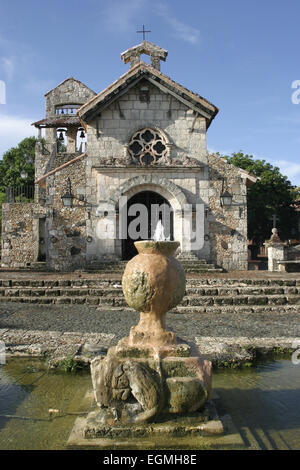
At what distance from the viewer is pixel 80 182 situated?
14.6m

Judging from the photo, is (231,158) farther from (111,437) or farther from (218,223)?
(111,437)

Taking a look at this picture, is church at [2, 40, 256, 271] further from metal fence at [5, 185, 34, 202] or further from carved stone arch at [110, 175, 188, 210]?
metal fence at [5, 185, 34, 202]

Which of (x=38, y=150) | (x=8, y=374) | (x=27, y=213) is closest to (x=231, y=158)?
(x=38, y=150)

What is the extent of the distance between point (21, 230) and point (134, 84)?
11469mm

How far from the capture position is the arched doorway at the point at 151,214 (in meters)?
14.9

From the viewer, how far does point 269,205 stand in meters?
29.5

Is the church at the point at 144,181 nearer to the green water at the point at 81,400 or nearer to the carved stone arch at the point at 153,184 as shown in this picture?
the carved stone arch at the point at 153,184

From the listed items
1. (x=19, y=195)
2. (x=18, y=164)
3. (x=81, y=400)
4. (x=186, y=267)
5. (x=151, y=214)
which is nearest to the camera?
(x=81, y=400)

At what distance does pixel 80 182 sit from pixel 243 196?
6078mm

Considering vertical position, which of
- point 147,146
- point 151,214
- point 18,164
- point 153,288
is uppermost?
point 18,164

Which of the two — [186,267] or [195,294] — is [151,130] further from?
[195,294]

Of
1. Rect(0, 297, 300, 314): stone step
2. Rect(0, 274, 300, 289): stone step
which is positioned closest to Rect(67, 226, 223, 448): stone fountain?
Rect(0, 297, 300, 314): stone step

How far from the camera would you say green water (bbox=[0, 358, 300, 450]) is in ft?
10.5

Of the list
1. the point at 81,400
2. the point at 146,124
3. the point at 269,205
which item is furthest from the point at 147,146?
the point at 269,205
